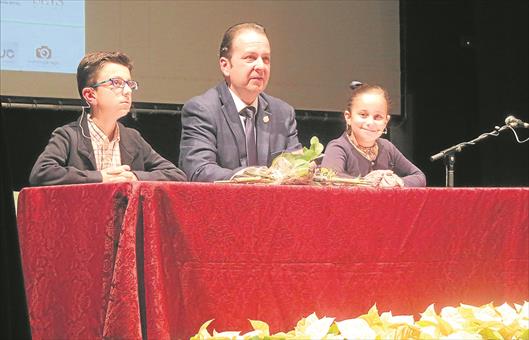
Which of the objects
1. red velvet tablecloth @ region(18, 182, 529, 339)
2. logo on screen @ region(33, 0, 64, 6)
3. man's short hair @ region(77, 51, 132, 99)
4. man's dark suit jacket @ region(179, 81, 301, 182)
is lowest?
red velvet tablecloth @ region(18, 182, 529, 339)

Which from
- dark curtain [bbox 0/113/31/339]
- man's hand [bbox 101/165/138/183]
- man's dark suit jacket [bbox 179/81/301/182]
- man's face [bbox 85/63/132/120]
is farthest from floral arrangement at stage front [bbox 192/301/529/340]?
man's face [bbox 85/63/132/120]

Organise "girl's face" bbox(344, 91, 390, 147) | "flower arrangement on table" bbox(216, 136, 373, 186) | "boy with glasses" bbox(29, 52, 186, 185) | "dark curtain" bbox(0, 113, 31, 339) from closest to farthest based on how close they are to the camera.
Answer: "dark curtain" bbox(0, 113, 31, 339) → "flower arrangement on table" bbox(216, 136, 373, 186) → "boy with glasses" bbox(29, 52, 186, 185) → "girl's face" bbox(344, 91, 390, 147)

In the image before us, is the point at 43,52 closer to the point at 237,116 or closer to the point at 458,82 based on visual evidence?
the point at 237,116

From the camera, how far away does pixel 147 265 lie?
1604 millimetres

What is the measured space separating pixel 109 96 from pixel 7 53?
1.62m

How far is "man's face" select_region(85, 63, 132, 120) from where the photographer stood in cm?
273

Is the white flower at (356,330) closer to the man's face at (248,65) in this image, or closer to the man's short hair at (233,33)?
the man's face at (248,65)

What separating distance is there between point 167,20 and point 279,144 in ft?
6.17

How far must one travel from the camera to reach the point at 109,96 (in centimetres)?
273

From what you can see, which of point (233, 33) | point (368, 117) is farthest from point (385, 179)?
point (233, 33)

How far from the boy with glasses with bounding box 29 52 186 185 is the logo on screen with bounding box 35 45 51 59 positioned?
1516 mm

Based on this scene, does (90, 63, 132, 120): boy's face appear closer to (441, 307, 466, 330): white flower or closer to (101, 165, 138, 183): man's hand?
(101, 165, 138, 183): man's hand

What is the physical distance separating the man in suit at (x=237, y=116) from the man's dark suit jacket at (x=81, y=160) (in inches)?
4.5

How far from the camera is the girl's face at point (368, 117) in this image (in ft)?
10.2
